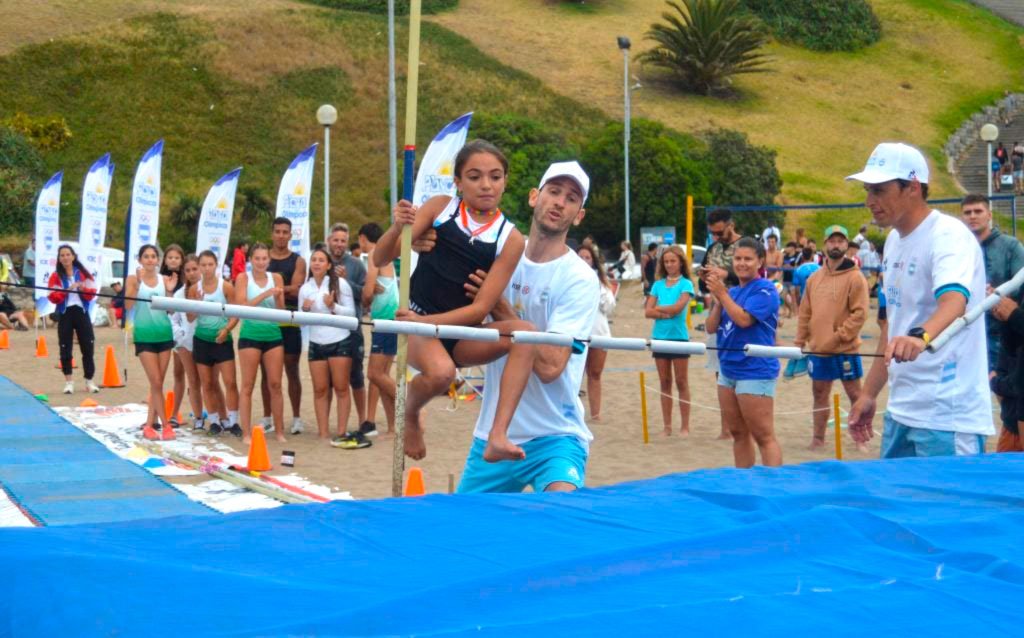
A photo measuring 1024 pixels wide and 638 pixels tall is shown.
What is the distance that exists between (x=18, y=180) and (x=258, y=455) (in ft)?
117

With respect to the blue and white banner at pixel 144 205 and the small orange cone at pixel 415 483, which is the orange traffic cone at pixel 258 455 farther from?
the blue and white banner at pixel 144 205

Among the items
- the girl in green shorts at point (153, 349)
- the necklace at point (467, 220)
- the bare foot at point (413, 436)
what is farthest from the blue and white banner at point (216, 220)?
the necklace at point (467, 220)

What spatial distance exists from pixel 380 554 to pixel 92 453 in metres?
7.94

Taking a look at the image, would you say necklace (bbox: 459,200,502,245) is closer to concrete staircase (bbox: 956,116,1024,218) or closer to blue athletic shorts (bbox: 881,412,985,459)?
blue athletic shorts (bbox: 881,412,985,459)

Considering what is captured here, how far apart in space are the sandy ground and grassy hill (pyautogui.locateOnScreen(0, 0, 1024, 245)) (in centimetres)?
2804

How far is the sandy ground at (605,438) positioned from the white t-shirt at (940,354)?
4178mm

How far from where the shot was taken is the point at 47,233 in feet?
66.1

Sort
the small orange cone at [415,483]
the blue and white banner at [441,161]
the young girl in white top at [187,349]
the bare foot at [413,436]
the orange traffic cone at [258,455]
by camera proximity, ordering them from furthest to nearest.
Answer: the blue and white banner at [441,161]
the young girl in white top at [187,349]
the orange traffic cone at [258,455]
the small orange cone at [415,483]
the bare foot at [413,436]

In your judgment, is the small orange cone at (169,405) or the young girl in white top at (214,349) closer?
the young girl in white top at (214,349)

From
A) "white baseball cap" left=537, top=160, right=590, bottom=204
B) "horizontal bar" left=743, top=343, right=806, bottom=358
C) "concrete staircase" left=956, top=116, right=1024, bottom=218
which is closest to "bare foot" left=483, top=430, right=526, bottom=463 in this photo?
"white baseball cap" left=537, top=160, right=590, bottom=204

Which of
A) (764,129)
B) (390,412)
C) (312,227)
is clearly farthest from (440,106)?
(390,412)

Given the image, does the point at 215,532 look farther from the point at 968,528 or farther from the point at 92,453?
the point at 92,453

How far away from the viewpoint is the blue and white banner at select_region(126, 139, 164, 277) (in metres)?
16.5

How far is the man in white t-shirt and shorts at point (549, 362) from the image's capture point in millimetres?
4621
